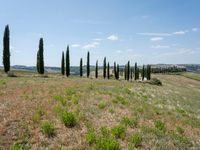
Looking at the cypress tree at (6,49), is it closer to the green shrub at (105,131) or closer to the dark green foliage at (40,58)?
the dark green foliage at (40,58)

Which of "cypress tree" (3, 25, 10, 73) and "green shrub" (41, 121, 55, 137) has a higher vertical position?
"cypress tree" (3, 25, 10, 73)

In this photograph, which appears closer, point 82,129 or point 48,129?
point 48,129

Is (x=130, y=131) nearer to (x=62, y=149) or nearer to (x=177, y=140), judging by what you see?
(x=177, y=140)

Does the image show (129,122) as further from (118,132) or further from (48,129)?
(48,129)

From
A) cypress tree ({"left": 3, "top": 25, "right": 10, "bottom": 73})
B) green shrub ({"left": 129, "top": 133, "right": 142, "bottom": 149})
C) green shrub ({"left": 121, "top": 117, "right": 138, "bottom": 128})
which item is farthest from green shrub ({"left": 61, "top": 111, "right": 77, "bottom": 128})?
cypress tree ({"left": 3, "top": 25, "right": 10, "bottom": 73})

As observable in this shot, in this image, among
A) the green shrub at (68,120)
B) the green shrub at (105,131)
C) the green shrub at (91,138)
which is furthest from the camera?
the green shrub at (68,120)

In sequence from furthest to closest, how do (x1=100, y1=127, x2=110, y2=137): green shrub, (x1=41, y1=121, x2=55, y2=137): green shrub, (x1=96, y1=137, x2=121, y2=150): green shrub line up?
1. (x1=100, y1=127, x2=110, y2=137): green shrub
2. (x1=41, y1=121, x2=55, y2=137): green shrub
3. (x1=96, y1=137, x2=121, y2=150): green shrub

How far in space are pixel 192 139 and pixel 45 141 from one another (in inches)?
308

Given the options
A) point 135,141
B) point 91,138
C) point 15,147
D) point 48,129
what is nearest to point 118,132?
point 135,141

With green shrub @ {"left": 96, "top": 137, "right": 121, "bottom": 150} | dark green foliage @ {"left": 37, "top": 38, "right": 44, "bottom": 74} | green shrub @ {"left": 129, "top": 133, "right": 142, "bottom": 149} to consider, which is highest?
dark green foliage @ {"left": 37, "top": 38, "right": 44, "bottom": 74}

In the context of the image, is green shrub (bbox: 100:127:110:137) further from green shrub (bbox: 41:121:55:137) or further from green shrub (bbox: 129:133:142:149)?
green shrub (bbox: 41:121:55:137)

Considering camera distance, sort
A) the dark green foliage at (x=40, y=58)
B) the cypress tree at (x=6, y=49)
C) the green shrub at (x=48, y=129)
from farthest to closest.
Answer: the dark green foliage at (x=40, y=58) < the cypress tree at (x=6, y=49) < the green shrub at (x=48, y=129)

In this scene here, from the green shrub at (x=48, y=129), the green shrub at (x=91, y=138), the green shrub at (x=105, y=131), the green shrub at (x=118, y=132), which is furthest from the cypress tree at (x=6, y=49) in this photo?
the green shrub at (x=91, y=138)

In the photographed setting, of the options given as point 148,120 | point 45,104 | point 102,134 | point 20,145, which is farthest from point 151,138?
point 45,104
